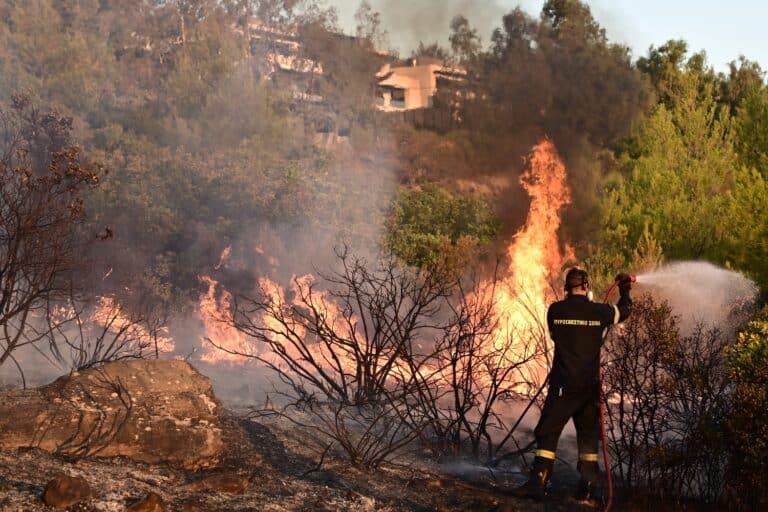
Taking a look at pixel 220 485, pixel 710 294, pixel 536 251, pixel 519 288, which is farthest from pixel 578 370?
pixel 710 294

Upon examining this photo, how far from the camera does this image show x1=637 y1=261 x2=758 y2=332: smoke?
14258mm

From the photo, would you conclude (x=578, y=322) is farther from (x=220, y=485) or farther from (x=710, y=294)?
(x=710, y=294)

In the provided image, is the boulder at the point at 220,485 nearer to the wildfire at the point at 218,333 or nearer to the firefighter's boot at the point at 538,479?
the firefighter's boot at the point at 538,479

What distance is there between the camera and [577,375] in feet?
21.6

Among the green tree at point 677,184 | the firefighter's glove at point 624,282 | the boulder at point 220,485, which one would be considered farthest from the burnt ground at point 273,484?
the green tree at point 677,184

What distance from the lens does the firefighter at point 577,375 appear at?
6.59 metres

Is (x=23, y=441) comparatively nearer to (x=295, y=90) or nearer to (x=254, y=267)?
(x=254, y=267)

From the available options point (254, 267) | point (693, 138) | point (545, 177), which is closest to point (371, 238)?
point (254, 267)

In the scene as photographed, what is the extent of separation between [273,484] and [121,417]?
1.39 meters

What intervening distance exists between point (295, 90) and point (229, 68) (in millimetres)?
4068

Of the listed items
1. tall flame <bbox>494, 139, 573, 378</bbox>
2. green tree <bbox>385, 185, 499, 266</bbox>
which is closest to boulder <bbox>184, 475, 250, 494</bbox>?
tall flame <bbox>494, 139, 573, 378</bbox>

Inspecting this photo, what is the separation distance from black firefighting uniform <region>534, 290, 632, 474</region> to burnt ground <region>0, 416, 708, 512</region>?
557mm

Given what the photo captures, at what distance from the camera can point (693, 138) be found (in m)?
28.0

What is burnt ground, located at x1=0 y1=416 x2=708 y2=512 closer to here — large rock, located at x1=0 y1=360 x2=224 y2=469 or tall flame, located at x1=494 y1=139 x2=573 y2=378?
large rock, located at x1=0 y1=360 x2=224 y2=469
